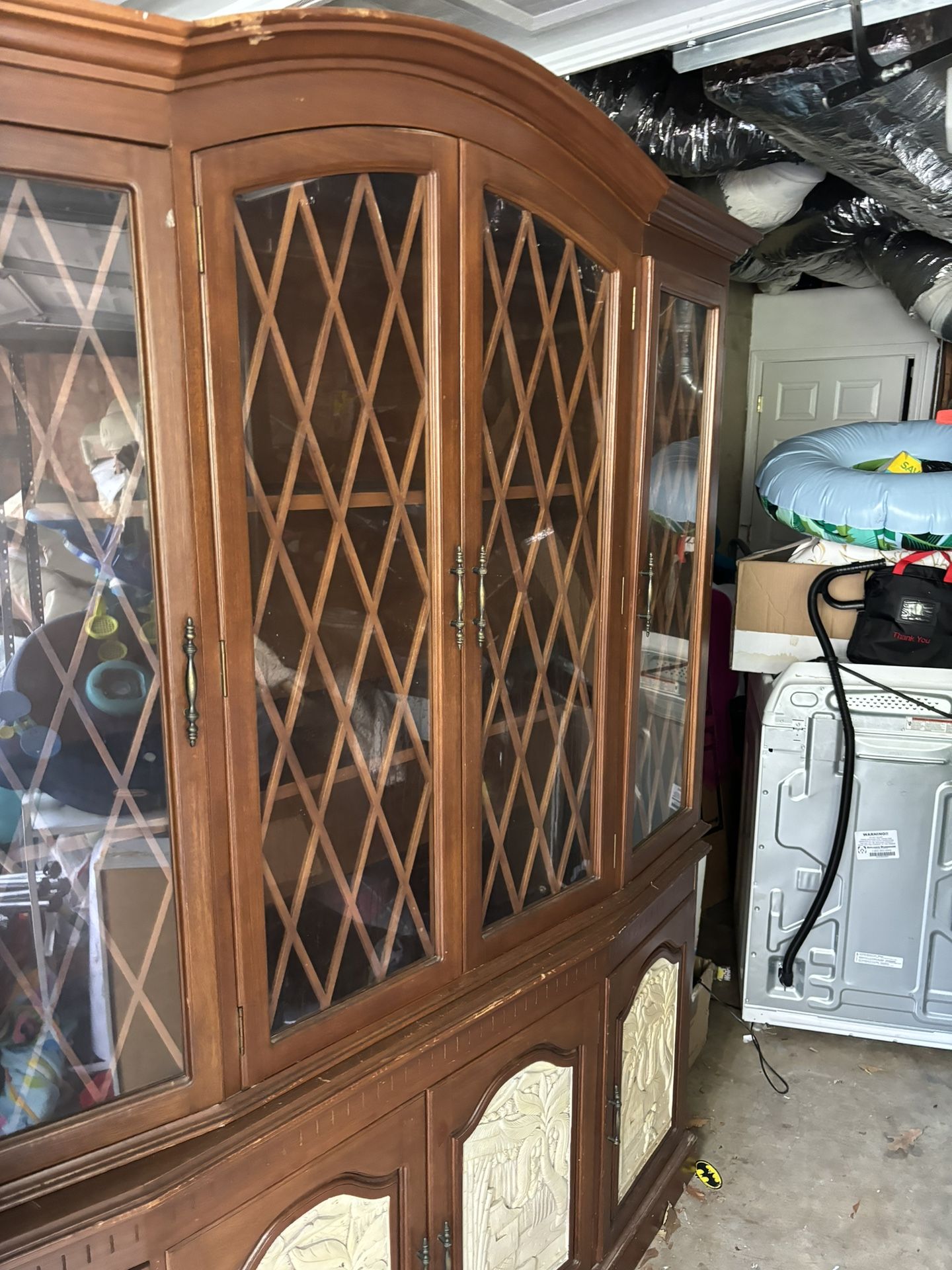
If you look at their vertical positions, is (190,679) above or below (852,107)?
below

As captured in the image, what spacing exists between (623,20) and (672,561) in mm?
956

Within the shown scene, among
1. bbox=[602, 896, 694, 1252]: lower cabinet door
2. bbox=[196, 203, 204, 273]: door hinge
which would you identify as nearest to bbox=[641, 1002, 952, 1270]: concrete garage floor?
bbox=[602, 896, 694, 1252]: lower cabinet door

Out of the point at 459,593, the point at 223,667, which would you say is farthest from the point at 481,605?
the point at 223,667

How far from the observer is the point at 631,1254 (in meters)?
1.93

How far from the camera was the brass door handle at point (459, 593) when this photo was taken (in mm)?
1289

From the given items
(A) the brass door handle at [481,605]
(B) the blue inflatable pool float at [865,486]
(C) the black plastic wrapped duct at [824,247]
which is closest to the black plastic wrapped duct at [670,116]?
(C) the black plastic wrapped duct at [824,247]

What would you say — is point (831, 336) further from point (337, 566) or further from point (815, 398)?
point (337, 566)

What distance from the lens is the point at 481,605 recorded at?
4.37 ft

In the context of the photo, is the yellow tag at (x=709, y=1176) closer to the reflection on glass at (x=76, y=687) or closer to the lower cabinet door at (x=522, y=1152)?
the lower cabinet door at (x=522, y=1152)

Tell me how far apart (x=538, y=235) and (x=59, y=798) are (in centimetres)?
99

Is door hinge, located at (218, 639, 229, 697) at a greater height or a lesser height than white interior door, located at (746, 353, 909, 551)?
lesser

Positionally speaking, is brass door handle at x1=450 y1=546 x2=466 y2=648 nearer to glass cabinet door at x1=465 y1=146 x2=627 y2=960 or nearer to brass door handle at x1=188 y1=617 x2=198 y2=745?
glass cabinet door at x1=465 y1=146 x2=627 y2=960

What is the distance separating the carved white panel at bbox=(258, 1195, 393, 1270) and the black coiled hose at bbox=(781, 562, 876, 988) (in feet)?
5.35

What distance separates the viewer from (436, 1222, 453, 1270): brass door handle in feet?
4.71
